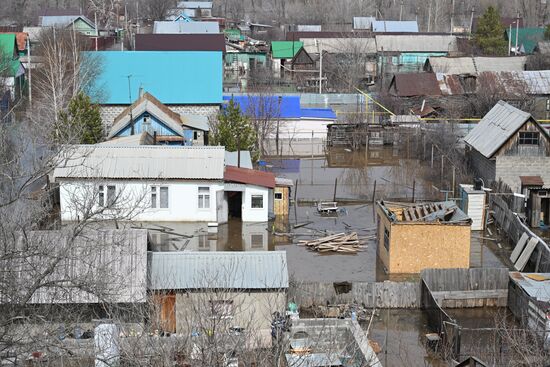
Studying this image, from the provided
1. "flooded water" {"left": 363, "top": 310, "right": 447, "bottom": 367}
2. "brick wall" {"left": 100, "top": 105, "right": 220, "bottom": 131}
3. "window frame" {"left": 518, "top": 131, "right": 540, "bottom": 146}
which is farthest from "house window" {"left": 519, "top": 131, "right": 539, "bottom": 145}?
"brick wall" {"left": 100, "top": 105, "right": 220, "bottom": 131}

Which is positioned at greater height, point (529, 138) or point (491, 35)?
point (491, 35)

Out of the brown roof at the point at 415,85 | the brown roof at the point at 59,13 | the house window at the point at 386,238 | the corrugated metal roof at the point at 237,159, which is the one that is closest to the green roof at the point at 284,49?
the brown roof at the point at 415,85

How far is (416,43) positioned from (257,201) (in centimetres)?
3209

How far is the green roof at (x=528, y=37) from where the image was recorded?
2079 inches

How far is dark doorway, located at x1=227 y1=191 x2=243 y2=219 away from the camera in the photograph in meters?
22.5

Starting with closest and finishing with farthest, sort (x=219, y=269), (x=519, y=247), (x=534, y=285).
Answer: (x=219, y=269), (x=534, y=285), (x=519, y=247)

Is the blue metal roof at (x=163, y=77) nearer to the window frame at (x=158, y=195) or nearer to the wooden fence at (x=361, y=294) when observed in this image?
the window frame at (x=158, y=195)

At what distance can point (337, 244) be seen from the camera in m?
19.8

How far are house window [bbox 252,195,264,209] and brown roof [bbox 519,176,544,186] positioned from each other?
269 inches

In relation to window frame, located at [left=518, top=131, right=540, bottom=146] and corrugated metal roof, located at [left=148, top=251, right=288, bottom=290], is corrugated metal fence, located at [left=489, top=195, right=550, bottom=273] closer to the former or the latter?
window frame, located at [left=518, top=131, right=540, bottom=146]

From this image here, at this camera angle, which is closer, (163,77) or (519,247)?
(519,247)

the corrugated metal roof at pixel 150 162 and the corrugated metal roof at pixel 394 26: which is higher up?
the corrugated metal roof at pixel 394 26

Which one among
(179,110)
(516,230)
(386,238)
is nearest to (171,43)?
(179,110)

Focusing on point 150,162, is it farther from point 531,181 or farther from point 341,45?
point 341,45
